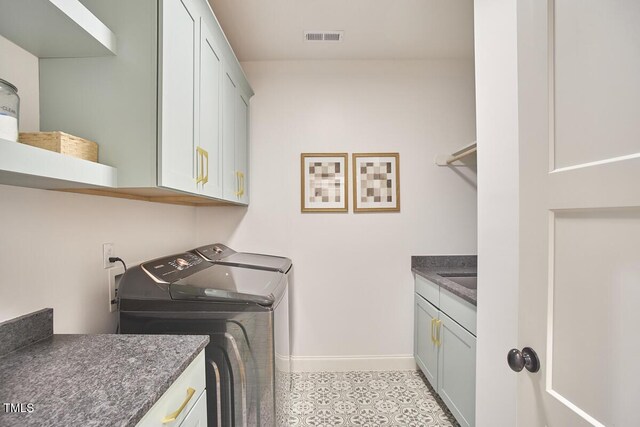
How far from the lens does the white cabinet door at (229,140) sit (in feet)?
6.22

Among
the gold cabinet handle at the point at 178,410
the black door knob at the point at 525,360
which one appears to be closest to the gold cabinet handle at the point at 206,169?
the gold cabinet handle at the point at 178,410

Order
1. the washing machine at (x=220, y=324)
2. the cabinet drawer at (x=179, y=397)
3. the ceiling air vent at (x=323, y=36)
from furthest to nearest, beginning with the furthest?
the ceiling air vent at (x=323, y=36), the washing machine at (x=220, y=324), the cabinet drawer at (x=179, y=397)

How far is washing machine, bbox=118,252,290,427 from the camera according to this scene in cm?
130

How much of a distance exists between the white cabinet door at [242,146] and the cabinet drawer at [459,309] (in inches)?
59.5

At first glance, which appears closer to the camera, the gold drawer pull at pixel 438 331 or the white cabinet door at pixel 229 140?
the white cabinet door at pixel 229 140

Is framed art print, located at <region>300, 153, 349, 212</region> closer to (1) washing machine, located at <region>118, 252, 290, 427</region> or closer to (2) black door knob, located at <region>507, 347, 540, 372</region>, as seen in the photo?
(1) washing machine, located at <region>118, 252, 290, 427</region>

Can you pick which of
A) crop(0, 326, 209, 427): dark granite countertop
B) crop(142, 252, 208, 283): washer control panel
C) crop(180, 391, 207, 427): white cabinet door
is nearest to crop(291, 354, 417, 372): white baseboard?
crop(142, 252, 208, 283): washer control panel

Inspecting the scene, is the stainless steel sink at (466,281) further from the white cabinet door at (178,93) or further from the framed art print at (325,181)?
the white cabinet door at (178,93)

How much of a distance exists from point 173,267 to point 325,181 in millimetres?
1387

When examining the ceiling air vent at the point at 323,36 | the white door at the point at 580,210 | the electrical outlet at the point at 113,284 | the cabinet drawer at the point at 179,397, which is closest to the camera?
the white door at the point at 580,210

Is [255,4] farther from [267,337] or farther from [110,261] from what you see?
[267,337]

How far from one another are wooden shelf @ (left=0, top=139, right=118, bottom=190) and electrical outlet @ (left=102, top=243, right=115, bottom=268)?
448 mm

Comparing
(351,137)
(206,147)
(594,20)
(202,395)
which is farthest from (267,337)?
(351,137)

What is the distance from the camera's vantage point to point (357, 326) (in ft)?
8.66
